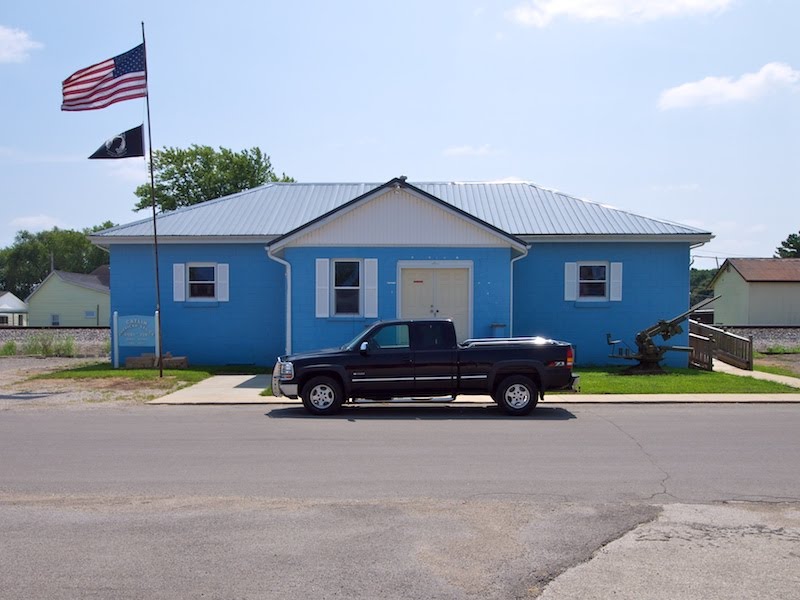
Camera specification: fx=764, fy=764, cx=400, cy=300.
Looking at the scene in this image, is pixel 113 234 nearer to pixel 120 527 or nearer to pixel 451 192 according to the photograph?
pixel 451 192

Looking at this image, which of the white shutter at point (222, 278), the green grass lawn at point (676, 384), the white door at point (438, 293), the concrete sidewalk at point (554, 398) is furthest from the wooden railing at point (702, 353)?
the white shutter at point (222, 278)

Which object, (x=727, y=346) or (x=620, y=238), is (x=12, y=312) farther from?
(x=727, y=346)

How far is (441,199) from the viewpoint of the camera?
69.1ft

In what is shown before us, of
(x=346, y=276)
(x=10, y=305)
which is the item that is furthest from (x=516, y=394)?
(x=10, y=305)

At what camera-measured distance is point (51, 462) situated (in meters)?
9.35

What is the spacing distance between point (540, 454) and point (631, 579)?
4505 millimetres

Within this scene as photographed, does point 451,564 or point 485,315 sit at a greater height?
point 485,315

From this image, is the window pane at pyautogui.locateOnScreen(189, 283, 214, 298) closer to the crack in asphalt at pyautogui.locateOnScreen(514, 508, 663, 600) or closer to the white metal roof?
the white metal roof

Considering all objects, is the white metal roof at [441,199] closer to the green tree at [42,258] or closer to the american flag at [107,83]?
the american flag at [107,83]

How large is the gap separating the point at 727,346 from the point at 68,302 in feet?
191

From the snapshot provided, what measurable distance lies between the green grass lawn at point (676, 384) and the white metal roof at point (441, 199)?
4504mm

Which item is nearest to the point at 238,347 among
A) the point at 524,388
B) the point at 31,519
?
the point at 524,388

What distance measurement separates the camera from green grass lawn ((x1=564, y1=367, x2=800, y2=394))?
16.7m

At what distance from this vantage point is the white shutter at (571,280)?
2245cm
